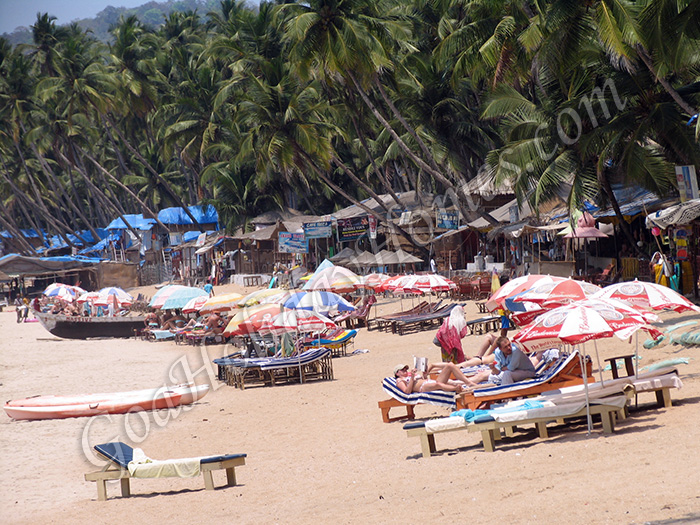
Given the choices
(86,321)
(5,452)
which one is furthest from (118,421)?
(86,321)

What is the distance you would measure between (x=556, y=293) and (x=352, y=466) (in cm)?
505

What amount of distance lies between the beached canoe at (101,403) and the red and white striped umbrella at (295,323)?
8.98ft

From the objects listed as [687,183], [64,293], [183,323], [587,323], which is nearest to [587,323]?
[587,323]

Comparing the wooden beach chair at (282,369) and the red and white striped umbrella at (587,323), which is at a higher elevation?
the red and white striped umbrella at (587,323)

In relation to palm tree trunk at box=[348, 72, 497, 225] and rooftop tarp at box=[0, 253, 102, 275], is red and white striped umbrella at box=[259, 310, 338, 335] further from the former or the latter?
rooftop tarp at box=[0, 253, 102, 275]

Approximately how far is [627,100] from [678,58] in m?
4.93

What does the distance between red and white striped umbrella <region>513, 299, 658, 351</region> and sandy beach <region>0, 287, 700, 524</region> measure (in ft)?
3.52

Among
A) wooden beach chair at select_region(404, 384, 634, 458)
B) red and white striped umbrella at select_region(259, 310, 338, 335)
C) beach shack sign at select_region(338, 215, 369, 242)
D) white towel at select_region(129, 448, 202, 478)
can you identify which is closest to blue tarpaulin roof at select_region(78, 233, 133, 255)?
beach shack sign at select_region(338, 215, 369, 242)

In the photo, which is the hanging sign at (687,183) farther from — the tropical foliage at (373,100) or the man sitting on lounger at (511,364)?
the man sitting on lounger at (511,364)

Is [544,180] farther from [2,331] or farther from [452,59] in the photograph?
[2,331]

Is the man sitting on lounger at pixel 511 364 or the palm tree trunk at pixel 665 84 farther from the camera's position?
the palm tree trunk at pixel 665 84

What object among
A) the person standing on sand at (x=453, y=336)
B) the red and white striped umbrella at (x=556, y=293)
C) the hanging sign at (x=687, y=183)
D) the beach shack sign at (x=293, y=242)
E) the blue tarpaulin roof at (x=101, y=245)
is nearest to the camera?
the person standing on sand at (x=453, y=336)

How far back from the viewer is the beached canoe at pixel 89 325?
28719 mm

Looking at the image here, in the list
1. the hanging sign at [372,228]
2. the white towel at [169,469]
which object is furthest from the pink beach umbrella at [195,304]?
the white towel at [169,469]
